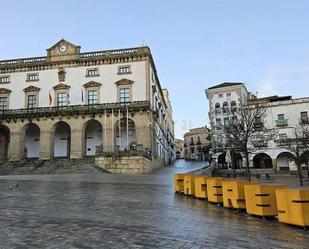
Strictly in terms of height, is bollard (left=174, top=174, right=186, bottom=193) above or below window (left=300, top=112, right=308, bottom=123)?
below

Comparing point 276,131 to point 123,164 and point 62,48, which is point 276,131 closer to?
point 123,164

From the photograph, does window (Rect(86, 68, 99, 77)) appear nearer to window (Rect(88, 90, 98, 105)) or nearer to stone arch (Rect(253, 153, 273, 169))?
window (Rect(88, 90, 98, 105))

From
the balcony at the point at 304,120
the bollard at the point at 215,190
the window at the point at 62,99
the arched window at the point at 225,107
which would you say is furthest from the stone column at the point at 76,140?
the bollard at the point at 215,190

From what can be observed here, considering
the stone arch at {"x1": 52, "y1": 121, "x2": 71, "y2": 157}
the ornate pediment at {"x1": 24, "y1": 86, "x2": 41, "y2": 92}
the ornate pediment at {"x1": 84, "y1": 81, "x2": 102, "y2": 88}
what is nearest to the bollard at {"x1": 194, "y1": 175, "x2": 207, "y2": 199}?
the ornate pediment at {"x1": 84, "y1": 81, "x2": 102, "y2": 88}

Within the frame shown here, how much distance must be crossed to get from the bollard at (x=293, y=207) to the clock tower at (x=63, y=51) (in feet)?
139

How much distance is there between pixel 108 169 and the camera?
35844 millimetres

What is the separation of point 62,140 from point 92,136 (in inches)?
183

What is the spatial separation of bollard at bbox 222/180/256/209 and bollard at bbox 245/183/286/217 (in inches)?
24.9

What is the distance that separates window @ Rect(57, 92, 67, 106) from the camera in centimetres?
4609

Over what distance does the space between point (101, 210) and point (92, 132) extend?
1457 inches

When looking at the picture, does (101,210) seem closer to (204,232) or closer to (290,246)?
(204,232)

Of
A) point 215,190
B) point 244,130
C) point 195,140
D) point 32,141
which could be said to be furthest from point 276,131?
point 195,140

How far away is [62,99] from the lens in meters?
46.3

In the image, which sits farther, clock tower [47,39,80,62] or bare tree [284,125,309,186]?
clock tower [47,39,80,62]
